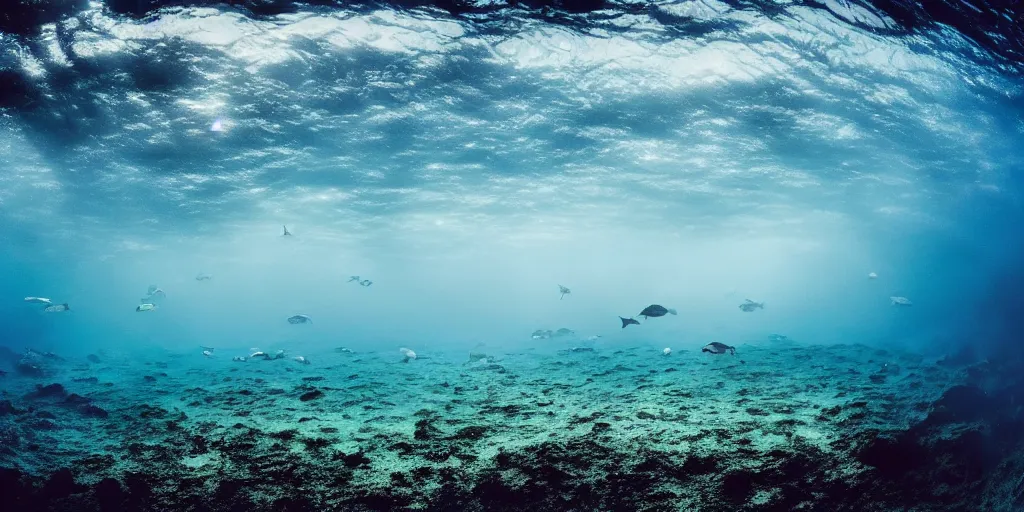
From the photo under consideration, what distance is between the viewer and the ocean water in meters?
5.06

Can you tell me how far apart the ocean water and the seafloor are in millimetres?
42

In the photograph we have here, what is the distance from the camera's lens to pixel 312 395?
894 centimetres

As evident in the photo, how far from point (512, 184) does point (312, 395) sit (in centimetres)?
1518

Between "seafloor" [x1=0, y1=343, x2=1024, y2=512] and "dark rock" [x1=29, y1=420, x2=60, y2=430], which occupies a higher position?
"seafloor" [x1=0, y1=343, x2=1024, y2=512]

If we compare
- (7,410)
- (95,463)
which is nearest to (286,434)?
(95,463)

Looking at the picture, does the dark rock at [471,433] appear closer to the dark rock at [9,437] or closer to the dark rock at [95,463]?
the dark rock at [95,463]

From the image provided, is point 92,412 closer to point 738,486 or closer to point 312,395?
point 312,395

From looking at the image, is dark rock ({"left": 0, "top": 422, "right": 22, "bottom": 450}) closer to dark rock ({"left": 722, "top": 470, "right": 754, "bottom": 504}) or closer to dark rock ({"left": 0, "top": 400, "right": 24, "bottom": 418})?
dark rock ({"left": 0, "top": 400, "right": 24, "bottom": 418})

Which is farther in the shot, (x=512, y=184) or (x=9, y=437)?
(x=512, y=184)

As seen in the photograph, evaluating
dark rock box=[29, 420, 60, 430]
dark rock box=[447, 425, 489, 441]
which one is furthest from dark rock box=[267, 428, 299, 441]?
dark rock box=[29, 420, 60, 430]

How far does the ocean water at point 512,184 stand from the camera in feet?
16.6

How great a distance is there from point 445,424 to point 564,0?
7.90 metres

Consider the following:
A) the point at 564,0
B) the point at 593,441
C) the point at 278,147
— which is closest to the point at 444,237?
the point at 278,147

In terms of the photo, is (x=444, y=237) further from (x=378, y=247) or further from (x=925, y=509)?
(x=925, y=509)
